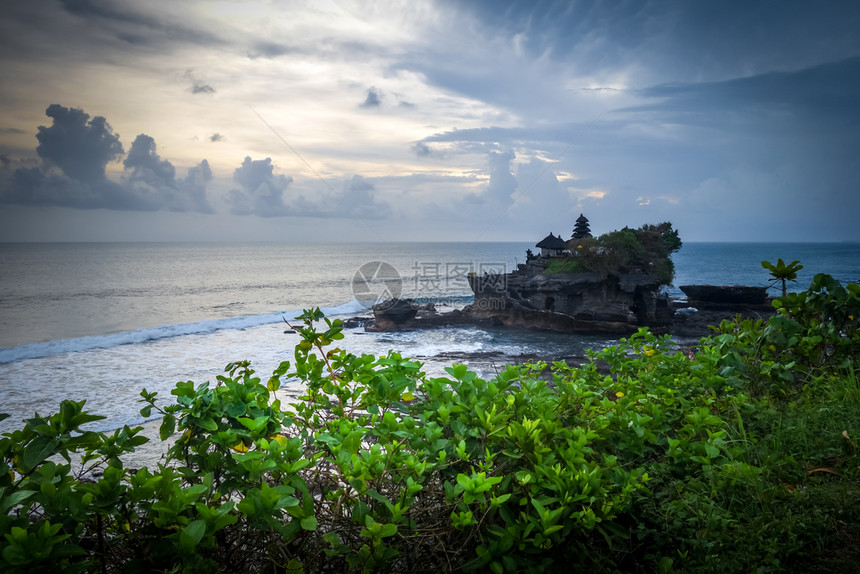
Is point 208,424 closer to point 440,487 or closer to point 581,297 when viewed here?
point 440,487

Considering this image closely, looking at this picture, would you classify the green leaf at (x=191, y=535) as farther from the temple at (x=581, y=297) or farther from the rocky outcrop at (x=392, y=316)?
the temple at (x=581, y=297)

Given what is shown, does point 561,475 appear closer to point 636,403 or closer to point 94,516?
point 636,403

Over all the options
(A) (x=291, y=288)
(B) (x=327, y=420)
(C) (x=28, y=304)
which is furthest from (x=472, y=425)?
(A) (x=291, y=288)

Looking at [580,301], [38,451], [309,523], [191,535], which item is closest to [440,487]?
[309,523]

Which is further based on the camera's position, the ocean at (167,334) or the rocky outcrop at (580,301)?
the rocky outcrop at (580,301)

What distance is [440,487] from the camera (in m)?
1.94

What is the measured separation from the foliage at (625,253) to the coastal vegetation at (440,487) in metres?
29.9

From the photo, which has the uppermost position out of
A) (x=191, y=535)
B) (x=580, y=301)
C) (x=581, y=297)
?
(x=191, y=535)

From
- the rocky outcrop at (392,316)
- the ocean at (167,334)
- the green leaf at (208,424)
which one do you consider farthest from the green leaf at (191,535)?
the rocky outcrop at (392,316)

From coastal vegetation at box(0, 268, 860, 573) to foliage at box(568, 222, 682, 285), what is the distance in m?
29.9

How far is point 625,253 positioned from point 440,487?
32.6 meters

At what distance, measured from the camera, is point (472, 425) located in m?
2.06

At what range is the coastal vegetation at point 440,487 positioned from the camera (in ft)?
4.73

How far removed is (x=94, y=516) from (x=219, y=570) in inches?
19.8
